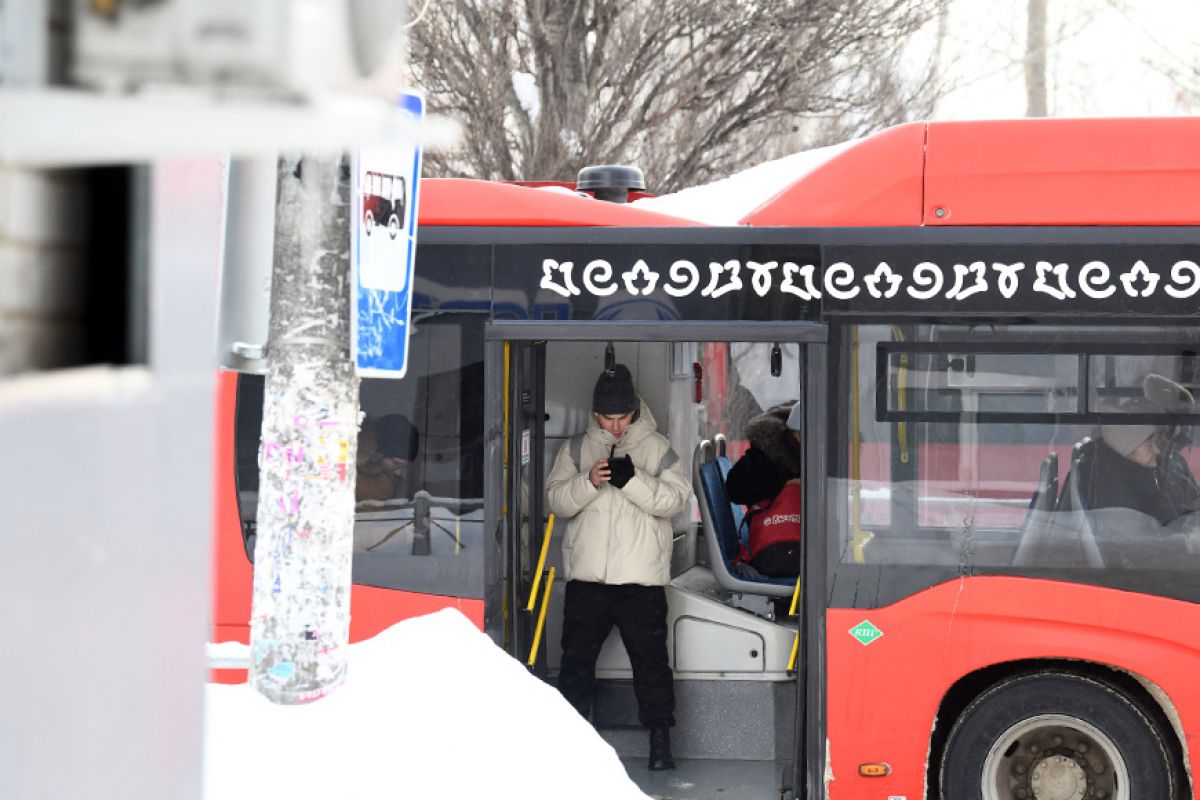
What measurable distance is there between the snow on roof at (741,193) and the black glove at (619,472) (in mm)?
1068

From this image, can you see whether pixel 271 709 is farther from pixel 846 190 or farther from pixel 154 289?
pixel 846 190

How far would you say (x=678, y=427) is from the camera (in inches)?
282

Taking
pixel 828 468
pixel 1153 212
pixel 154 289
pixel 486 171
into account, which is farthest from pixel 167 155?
pixel 486 171

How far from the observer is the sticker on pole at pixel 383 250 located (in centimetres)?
402

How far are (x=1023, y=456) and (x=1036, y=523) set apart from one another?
0.26 m

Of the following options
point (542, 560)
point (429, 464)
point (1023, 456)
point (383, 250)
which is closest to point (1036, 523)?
point (1023, 456)

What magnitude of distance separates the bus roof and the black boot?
6.82 ft

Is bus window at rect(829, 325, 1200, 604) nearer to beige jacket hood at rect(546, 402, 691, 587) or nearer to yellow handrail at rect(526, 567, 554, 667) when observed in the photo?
beige jacket hood at rect(546, 402, 691, 587)

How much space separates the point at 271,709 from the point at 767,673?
8.72ft

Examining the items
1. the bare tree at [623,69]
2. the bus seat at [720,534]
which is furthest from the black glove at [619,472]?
the bare tree at [623,69]

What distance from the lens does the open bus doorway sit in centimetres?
585

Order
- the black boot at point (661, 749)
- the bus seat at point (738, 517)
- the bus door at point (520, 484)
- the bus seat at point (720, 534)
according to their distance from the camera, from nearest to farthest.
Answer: the bus door at point (520, 484)
the black boot at point (661, 749)
the bus seat at point (720, 534)
the bus seat at point (738, 517)

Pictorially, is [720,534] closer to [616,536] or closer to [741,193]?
[616,536]

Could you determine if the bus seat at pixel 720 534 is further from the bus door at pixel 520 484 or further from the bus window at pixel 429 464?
the bus window at pixel 429 464
